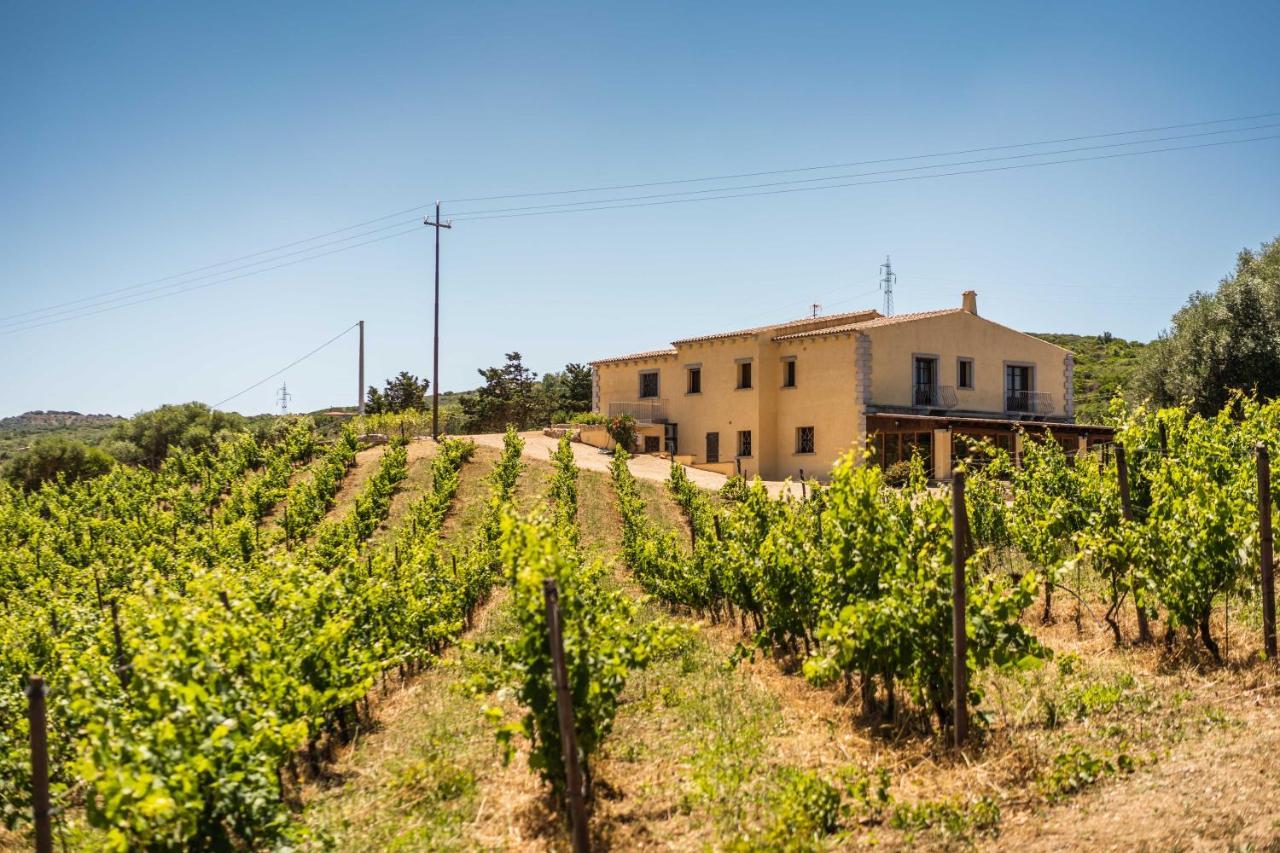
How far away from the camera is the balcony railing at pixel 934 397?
29.8 m

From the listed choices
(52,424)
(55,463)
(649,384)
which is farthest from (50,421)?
(649,384)

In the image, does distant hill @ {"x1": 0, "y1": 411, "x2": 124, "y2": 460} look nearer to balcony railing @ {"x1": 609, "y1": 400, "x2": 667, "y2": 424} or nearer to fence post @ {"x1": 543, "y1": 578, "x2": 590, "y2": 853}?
balcony railing @ {"x1": 609, "y1": 400, "x2": 667, "y2": 424}

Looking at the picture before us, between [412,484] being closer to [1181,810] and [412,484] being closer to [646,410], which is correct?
[646,410]

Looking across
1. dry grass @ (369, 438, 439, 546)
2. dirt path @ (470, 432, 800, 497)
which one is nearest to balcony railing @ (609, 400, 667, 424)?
dirt path @ (470, 432, 800, 497)

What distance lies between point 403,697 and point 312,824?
3.47 meters

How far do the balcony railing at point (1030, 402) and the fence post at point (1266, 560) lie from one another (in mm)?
25743

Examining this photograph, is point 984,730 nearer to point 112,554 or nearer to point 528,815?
point 528,815

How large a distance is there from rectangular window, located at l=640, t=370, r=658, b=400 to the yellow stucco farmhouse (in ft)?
0.67

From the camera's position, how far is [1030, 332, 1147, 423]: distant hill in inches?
1706

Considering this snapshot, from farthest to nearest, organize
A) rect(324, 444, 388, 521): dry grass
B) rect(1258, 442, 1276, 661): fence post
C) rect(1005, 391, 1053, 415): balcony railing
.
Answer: rect(1005, 391, 1053, 415): balcony railing → rect(324, 444, 388, 521): dry grass → rect(1258, 442, 1276, 661): fence post

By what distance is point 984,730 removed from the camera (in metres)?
6.19

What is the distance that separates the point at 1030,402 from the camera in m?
32.3

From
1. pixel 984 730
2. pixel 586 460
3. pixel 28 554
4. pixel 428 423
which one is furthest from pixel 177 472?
pixel 984 730

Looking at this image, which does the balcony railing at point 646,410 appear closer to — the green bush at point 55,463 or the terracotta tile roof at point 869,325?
the terracotta tile roof at point 869,325
